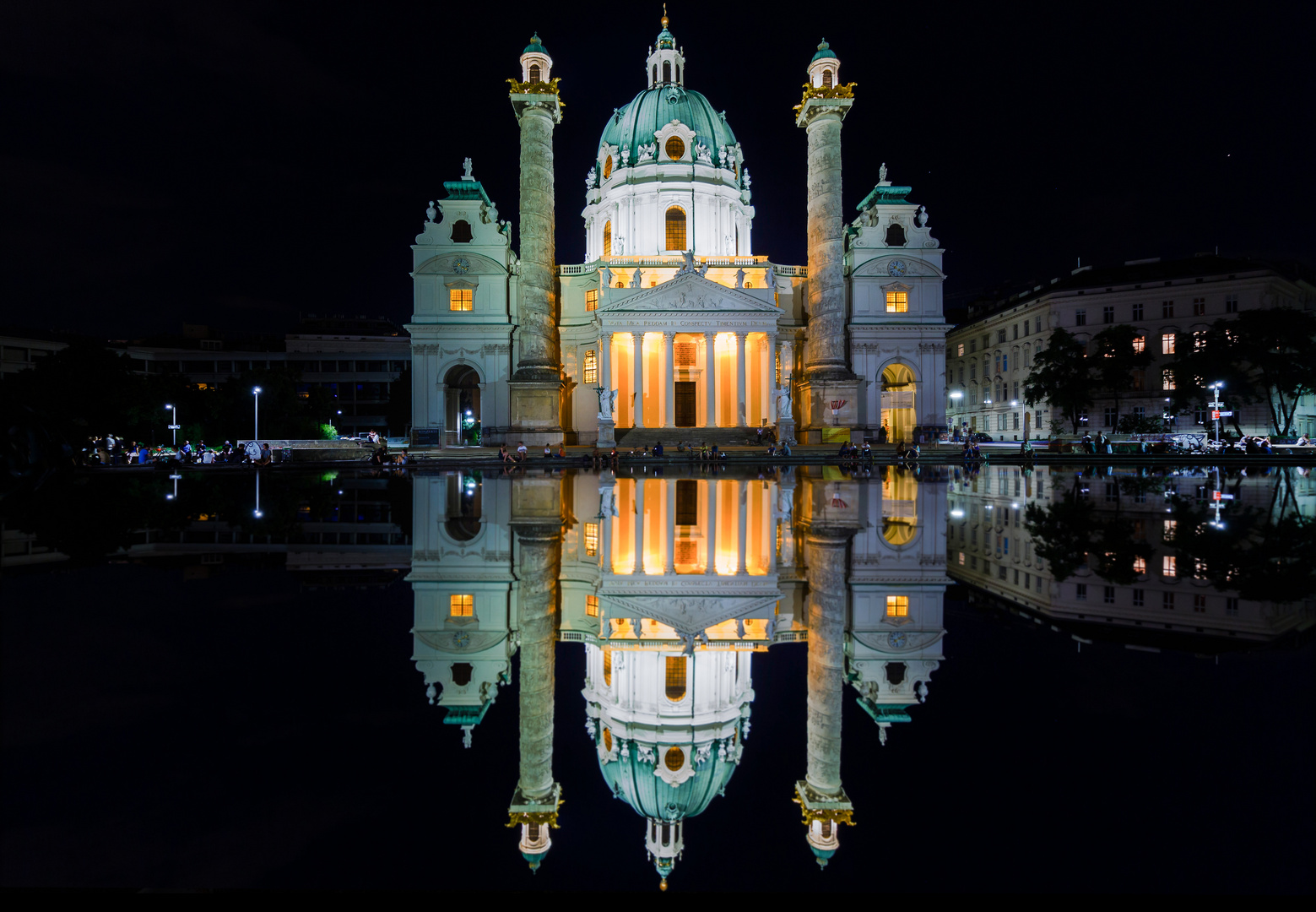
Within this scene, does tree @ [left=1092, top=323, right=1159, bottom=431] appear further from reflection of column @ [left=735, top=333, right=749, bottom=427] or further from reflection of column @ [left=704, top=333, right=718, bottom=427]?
reflection of column @ [left=704, top=333, right=718, bottom=427]

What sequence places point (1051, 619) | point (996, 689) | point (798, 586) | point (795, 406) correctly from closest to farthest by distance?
1. point (996, 689)
2. point (1051, 619)
3. point (798, 586)
4. point (795, 406)

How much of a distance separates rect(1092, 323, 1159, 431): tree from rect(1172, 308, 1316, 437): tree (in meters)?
3.27

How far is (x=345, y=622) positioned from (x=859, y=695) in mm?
3818

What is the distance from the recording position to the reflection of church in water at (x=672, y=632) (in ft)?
10.2

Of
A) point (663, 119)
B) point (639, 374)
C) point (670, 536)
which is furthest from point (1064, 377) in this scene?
point (670, 536)

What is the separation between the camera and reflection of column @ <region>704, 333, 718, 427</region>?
48.6 metres

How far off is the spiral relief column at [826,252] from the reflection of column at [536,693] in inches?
1559

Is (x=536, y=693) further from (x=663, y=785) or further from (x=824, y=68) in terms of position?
(x=824, y=68)

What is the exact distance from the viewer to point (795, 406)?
53.8 metres

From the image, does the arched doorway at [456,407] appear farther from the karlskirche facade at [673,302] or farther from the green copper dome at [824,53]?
the green copper dome at [824,53]

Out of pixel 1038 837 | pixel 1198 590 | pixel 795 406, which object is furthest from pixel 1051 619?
pixel 795 406

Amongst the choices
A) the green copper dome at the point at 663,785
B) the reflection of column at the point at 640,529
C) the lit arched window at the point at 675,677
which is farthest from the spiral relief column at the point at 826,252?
the green copper dome at the point at 663,785

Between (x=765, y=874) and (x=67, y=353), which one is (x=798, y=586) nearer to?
(x=765, y=874)

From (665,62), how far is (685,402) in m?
31.7
